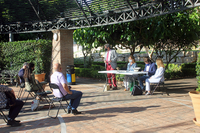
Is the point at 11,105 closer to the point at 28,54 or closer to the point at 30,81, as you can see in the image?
the point at 30,81

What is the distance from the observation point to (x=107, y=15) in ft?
34.8

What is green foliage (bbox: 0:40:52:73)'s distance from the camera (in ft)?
40.9

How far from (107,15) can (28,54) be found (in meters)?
5.56

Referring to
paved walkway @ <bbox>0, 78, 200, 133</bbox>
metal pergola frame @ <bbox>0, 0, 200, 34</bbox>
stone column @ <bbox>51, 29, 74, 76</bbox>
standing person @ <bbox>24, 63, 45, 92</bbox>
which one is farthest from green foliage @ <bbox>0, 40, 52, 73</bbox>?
paved walkway @ <bbox>0, 78, 200, 133</bbox>

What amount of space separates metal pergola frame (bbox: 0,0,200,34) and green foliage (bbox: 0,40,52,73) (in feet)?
3.50

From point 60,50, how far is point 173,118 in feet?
29.5

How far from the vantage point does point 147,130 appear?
4.23m

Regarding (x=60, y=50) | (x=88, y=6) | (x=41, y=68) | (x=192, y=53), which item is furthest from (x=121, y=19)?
(x=192, y=53)

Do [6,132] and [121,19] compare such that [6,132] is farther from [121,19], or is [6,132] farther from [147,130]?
[121,19]

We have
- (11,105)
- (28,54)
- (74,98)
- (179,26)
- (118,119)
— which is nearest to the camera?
(11,105)

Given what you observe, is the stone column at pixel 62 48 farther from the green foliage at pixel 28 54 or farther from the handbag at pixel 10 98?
the handbag at pixel 10 98

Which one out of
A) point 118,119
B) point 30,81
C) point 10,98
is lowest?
point 118,119

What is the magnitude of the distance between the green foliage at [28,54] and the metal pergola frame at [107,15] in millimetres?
1067

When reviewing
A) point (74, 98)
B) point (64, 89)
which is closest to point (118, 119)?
point (74, 98)
